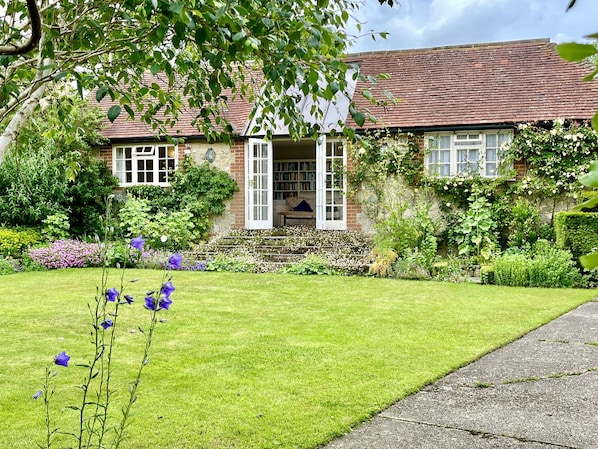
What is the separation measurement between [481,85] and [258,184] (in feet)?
21.2

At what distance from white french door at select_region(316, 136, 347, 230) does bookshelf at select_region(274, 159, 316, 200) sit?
13.8 feet

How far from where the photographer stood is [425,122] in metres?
14.2

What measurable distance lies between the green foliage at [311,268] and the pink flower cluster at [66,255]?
4196 mm

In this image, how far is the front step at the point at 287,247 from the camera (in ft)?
40.3

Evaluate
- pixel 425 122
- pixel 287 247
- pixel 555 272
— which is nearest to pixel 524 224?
pixel 555 272

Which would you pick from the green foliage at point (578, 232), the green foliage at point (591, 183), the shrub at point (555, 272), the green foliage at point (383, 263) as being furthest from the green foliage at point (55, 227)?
the green foliage at point (591, 183)

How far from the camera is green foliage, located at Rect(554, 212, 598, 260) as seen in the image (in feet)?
33.8

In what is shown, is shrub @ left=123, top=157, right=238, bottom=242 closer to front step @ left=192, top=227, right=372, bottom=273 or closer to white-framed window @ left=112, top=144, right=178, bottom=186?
white-framed window @ left=112, top=144, right=178, bottom=186

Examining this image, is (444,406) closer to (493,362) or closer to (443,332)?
(493,362)

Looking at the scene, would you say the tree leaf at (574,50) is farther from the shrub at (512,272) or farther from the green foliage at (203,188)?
the green foliage at (203,188)

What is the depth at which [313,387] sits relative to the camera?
4273mm

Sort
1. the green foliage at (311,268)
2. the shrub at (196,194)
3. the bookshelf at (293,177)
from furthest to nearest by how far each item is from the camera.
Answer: the bookshelf at (293,177) < the shrub at (196,194) < the green foliage at (311,268)

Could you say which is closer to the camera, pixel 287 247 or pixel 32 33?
pixel 32 33

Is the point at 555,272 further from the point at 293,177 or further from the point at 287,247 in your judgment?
the point at 293,177
